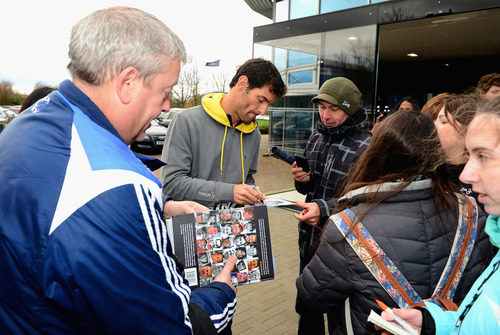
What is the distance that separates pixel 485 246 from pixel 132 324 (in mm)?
1512

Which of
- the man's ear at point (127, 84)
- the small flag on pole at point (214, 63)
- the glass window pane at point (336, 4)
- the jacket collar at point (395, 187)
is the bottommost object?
the jacket collar at point (395, 187)

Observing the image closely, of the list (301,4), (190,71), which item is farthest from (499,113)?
(190,71)

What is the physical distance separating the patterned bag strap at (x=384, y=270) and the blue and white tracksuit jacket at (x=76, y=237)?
0.84 m

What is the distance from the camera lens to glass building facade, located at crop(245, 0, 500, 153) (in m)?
7.91

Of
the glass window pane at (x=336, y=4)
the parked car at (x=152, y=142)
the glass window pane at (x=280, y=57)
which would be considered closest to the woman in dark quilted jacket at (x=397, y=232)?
the glass window pane at (x=336, y=4)

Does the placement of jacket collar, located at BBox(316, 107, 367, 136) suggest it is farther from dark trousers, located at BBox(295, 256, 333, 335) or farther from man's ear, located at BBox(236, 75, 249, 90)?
dark trousers, located at BBox(295, 256, 333, 335)

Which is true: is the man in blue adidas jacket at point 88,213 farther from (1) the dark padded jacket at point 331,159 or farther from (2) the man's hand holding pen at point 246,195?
(1) the dark padded jacket at point 331,159

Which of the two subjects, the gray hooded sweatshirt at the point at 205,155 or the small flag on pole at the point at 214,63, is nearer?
the gray hooded sweatshirt at the point at 205,155

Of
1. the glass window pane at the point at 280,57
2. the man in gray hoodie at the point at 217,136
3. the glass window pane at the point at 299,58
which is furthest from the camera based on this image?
the glass window pane at the point at 280,57

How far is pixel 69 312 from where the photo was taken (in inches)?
34.7

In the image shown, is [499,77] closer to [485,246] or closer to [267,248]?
[485,246]

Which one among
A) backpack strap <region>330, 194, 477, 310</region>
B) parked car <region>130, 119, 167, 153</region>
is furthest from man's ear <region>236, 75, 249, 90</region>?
parked car <region>130, 119, 167, 153</region>

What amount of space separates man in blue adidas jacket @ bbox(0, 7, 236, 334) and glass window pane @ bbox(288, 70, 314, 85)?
34.3 ft

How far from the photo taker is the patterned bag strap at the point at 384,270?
1432mm
